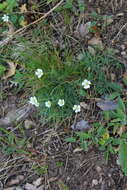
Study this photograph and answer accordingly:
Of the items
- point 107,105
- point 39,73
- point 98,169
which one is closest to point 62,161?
point 98,169

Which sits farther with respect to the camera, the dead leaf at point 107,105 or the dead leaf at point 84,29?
the dead leaf at point 84,29

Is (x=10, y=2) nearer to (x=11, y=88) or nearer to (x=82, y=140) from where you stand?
(x=11, y=88)

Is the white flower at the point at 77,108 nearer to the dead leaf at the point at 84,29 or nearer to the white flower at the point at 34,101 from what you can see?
the white flower at the point at 34,101

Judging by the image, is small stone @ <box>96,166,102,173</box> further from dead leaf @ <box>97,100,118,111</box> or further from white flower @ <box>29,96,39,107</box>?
white flower @ <box>29,96,39,107</box>


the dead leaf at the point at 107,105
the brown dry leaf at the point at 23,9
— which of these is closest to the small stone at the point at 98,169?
the dead leaf at the point at 107,105

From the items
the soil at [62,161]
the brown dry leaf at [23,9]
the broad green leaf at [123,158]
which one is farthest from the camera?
the brown dry leaf at [23,9]

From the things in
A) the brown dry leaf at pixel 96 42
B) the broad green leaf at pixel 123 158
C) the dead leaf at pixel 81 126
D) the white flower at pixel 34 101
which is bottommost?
the broad green leaf at pixel 123 158
